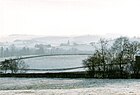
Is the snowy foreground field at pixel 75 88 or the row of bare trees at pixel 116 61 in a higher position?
the row of bare trees at pixel 116 61

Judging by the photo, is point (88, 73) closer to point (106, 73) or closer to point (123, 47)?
point (106, 73)

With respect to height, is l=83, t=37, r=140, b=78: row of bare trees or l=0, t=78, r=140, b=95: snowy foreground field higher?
l=83, t=37, r=140, b=78: row of bare trees

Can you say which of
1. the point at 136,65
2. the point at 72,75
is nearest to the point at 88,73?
the point at 72,75

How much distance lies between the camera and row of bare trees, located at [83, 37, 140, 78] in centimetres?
8231

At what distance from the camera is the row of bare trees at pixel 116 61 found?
82.3 metres

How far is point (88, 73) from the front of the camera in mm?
83812

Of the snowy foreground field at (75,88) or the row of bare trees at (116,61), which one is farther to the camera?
the row of bare trees at (116,61)

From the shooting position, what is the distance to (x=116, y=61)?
89438mm

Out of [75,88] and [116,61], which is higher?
[116,61]

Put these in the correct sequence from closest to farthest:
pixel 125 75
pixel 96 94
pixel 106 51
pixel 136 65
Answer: pixel 96 94
pixel 125 75
pixel 136 65
pixel 106 51

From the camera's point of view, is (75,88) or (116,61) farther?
(116,61)

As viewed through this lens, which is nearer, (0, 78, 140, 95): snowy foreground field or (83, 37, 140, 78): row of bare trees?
(0, 78, 140, 95): snowy foreground field

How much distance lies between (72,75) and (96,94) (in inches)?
1957

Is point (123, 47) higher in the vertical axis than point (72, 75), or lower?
higher
